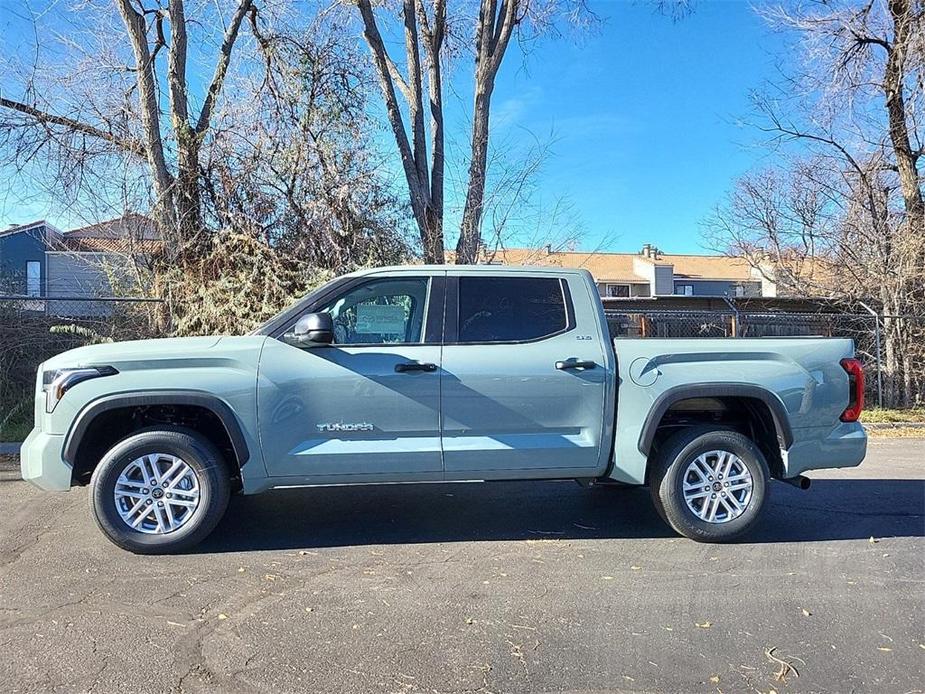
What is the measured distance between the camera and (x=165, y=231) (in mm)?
10641

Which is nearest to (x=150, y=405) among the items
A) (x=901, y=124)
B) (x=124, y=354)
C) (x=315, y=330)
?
(x=124, y=354)

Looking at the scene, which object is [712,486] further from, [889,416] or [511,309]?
[889,416]

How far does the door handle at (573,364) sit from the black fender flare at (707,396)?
0.53 metres

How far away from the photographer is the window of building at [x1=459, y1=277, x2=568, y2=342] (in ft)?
15.3

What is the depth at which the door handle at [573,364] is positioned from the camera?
4.55 m

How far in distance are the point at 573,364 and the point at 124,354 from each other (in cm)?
295

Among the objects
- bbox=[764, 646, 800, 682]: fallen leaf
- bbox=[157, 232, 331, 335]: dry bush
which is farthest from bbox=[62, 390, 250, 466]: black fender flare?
→ bbox=[157, 232, 331, 335]: dry bush

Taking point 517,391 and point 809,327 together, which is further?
point 809,327

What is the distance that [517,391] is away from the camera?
4.51m

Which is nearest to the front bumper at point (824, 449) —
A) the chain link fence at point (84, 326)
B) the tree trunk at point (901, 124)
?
the chain link fence at point (84, 326)

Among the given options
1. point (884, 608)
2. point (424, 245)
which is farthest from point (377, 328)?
point (424, 245)

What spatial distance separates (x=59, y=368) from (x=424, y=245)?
8.08 meters

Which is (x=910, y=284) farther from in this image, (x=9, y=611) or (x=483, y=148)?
(x=9, y=611)

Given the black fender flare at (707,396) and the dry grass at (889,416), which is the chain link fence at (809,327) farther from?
the black fender flare at (707,396)
